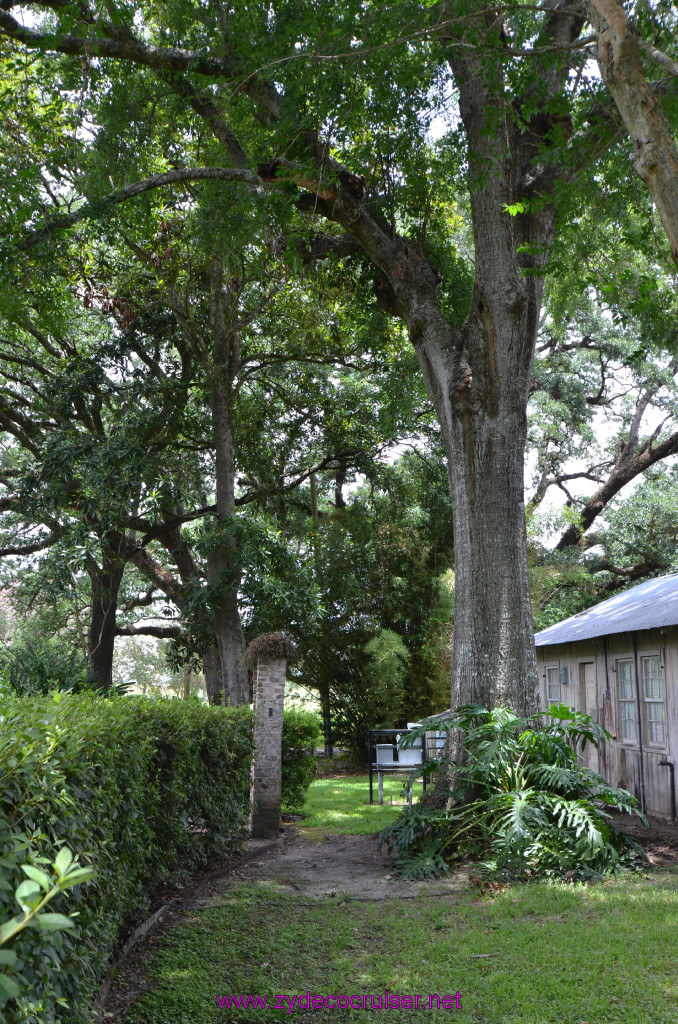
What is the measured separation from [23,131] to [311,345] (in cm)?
641

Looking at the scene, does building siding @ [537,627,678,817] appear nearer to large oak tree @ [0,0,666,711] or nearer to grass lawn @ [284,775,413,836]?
large oak tree @ [0,0,666,711]

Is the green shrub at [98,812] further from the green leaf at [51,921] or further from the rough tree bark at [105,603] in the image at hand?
the rough tree bark at [105,603]

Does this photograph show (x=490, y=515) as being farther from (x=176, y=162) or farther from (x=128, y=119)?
(x=176, y=162)

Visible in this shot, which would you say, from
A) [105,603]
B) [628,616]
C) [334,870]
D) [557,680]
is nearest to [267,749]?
[334,870]

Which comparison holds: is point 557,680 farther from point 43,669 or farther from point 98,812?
point 98,812

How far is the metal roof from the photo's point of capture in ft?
33.9

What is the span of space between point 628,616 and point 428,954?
7.45 metres

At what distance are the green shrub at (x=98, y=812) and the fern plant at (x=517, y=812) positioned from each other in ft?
7.30

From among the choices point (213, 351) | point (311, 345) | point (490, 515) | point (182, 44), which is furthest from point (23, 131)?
point (490, 515)

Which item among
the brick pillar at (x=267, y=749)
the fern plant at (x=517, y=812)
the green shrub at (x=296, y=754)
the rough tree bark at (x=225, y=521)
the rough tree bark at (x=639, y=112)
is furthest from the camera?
the rough tree bark at (x=225, y=521)

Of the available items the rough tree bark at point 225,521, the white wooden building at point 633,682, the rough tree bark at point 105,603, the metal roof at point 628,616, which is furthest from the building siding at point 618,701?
the rough tree bark at point 105,603

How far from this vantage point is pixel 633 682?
11.9 meters

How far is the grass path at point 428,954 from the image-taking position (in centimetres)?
450

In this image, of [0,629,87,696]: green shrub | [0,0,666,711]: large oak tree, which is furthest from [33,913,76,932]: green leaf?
[0,629,87,696]: green shrub
